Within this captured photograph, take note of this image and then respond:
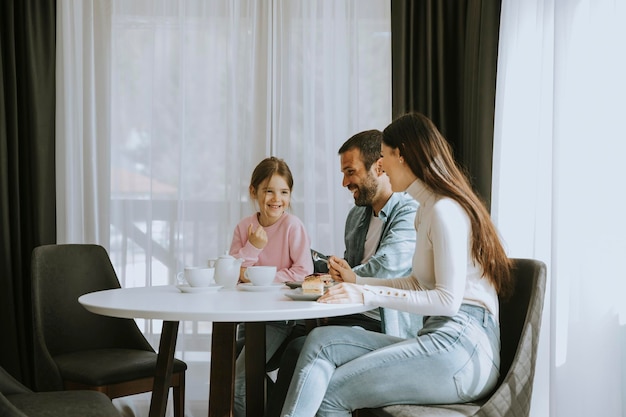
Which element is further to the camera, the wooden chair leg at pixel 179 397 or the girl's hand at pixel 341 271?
the wooden chair leg at pixel 179 397

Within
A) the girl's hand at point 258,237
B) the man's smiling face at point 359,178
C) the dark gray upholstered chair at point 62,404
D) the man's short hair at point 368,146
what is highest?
the man's short hair at point 368,146

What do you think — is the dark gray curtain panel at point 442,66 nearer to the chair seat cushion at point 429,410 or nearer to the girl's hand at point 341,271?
the girl's hand at point 341,271

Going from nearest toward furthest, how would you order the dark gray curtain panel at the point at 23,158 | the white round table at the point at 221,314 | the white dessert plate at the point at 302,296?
the white round table at the point at 221,314 < the white dessert plate at the point at 302,296 < the dark gray curtain panel at the point at 23,158

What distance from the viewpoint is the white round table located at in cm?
176

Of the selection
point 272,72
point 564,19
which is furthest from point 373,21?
point 564,19

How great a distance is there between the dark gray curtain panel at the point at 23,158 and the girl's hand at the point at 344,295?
2.39 metres

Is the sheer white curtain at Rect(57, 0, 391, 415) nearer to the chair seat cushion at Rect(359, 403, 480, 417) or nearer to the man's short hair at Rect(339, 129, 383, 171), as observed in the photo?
the man's short hair at Rect(339, 129, 383, 171)

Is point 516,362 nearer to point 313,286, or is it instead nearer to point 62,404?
Result: point 313,286

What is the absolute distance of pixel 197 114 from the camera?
3889 millimetres

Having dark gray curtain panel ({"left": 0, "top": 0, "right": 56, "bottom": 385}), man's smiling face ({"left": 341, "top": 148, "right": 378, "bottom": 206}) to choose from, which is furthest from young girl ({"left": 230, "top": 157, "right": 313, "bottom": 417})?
dark gray curtain panel ({"left": 0, "top": 0, "right": 56, "bottom": 385})

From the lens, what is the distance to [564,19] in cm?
273

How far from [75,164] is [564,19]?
8.38 ft

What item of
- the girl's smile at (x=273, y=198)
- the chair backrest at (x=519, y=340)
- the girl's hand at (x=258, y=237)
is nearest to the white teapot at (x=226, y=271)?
the girl's hand at (x=258, y=237)

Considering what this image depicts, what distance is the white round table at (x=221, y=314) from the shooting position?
1756 millimetres
